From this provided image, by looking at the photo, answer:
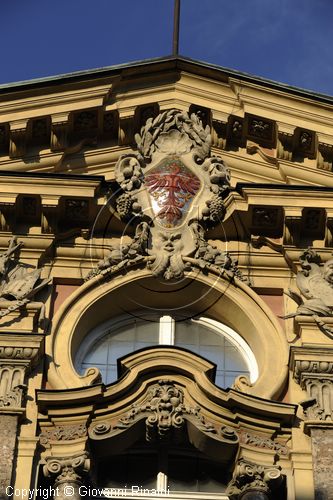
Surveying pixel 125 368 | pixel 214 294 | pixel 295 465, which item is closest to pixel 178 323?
pixel 214 294

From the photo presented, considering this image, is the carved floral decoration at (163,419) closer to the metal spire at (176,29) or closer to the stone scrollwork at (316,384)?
the stone scrollwork at (316,384)

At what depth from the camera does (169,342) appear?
65.5ft

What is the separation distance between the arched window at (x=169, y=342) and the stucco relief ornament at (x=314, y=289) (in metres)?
0.93

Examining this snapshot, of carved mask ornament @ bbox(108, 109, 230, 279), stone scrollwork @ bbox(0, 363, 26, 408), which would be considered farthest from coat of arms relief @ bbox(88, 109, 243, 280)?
stone scrollwork @ bbox(0, 363, 26, 408)

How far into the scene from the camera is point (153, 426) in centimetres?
1792

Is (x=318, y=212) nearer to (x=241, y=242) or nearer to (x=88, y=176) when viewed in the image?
(x=241, y=242)

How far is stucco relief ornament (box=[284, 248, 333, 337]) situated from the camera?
758 inches

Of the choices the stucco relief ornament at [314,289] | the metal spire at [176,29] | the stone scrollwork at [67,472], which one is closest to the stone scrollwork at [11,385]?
the stone scrollwork at [67,472]

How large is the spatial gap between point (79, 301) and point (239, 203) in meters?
2.63

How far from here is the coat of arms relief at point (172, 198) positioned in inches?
787

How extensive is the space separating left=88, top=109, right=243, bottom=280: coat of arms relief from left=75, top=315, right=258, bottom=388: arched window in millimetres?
784

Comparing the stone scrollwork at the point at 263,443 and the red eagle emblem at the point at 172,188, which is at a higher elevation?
the red eagle emblem at the point at 172,188

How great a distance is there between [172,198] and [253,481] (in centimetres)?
467

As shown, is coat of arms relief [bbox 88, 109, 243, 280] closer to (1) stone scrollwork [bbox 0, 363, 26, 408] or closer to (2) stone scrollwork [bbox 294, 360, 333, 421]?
(2) stone scrollwork [bbox 294, 360, 333, 421]
